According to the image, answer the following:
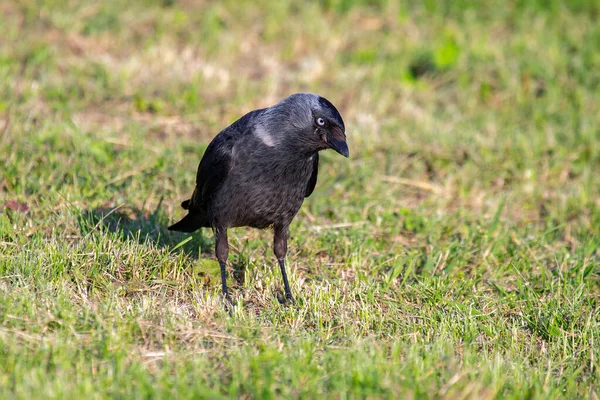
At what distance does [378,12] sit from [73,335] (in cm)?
716

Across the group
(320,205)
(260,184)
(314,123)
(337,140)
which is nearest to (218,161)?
(260,184)

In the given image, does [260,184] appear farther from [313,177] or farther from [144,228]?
[144,228]

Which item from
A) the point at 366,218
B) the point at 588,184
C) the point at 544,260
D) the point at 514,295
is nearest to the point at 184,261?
the point at 366,218

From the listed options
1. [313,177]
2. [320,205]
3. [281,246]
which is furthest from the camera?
[320,205]

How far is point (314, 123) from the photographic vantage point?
4.46m

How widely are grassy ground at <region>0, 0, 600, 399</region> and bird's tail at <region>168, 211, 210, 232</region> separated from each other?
0.13 metres

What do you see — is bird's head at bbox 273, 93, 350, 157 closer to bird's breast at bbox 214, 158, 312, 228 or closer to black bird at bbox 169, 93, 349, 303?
black bird at bbox 169, 93, 349, 303

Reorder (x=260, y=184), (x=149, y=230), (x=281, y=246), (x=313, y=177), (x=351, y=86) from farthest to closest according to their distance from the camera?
(x=351, y=86) → (x=149, y=230) → (x=313, y=177) → (x=281, y=246) → (x=260, y=184)

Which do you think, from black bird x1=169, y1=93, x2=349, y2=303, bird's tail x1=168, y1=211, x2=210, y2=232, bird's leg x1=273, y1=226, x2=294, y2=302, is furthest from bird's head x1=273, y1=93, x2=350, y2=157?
bird's tail x1=168, y1=211, x2=210, y2=232

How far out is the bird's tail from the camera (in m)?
5.02

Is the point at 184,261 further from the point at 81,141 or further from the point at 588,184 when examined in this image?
the point at 588,184

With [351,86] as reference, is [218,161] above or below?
below

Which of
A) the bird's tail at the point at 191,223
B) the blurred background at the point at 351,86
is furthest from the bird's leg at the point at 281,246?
the blurred background at the point at 351,86

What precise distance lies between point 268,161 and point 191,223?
92 centimetres
